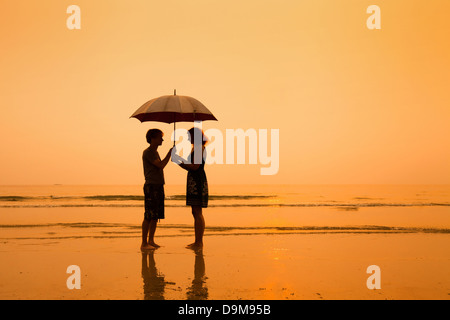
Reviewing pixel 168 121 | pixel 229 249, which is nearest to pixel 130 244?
pixel 229 249

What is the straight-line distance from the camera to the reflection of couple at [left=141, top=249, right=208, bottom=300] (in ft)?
15.0

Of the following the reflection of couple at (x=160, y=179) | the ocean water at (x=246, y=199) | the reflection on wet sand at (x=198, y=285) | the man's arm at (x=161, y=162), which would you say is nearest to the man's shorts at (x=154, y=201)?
the reflection of couple at (x=160, y=179)

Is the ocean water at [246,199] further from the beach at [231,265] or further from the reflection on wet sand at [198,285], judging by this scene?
the reflection on wet sand at [198,285]

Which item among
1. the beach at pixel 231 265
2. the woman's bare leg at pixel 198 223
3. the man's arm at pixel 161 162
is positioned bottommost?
the beach at pixel 231 265

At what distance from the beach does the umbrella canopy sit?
7.57 feet

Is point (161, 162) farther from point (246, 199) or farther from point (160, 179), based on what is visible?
point (246, 199)

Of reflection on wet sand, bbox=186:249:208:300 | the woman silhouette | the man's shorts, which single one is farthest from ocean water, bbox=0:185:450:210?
reflection on wet sand, bbox=186:249:208:300

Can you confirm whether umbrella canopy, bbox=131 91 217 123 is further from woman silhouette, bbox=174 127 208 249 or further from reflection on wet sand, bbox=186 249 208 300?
reflection on wet sand, bbox=186 249 208 300

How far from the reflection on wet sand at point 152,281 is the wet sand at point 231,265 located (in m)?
0.01

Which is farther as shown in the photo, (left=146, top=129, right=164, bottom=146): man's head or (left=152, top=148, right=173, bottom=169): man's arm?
(left=146, top=129, right=164, bottom=146): man's head

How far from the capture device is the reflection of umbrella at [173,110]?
269 inches
